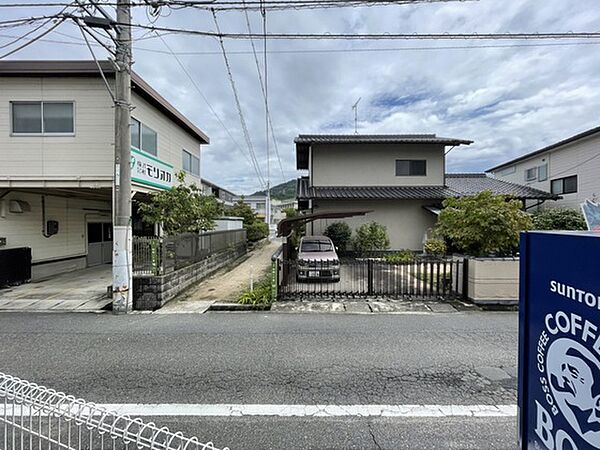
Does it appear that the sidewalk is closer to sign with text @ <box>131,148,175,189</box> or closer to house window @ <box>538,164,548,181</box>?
sign with text @ <box>131,148,175,189</box>

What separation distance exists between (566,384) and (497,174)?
Result: 30593mm

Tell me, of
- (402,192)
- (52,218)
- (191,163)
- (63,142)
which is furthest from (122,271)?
(402,192)

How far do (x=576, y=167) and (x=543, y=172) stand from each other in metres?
3.09

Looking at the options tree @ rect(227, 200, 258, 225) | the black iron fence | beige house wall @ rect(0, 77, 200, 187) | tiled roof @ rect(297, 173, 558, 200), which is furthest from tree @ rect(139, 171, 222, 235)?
tree @ rect(227, 200, 258, 225)

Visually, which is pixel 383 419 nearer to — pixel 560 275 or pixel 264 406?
pixel 264 406

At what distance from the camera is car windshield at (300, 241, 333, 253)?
11672 millimetres

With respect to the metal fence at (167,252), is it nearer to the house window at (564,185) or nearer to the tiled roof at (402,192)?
the tiled roof at (402,192)

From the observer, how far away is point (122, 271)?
7.39 metres

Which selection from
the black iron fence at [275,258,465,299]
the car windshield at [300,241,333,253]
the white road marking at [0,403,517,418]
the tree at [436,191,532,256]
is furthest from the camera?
the car windshield at [300,241,333,253]

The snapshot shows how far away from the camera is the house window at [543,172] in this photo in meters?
20.6

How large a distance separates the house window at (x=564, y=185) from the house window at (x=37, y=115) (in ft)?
77.5

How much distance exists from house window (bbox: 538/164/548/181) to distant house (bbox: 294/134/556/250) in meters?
4.57

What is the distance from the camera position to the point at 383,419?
319 cm

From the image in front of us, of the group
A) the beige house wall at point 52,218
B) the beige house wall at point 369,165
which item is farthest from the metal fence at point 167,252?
the beige house wall at point 369,165
